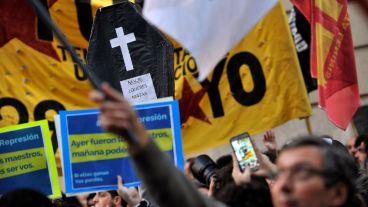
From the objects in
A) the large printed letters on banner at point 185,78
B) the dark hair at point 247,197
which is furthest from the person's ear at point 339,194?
the large printed letters on banner at point 185,78

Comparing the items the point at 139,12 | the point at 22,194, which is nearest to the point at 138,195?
the point at 139,12

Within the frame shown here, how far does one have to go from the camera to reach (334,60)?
708 cm

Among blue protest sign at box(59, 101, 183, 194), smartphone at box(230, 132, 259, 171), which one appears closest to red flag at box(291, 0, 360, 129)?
smartphone at box(230, 132, 259, 171)

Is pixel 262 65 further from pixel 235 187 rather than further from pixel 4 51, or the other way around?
pixel 235 187

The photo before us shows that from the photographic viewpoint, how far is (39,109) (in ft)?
26.8

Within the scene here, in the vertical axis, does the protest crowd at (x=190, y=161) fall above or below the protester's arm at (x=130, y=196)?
above

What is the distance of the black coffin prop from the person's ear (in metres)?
2.63

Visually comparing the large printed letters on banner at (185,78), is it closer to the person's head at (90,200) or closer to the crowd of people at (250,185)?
the person's head at (90,200)

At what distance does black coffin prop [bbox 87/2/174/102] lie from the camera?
5.79 m

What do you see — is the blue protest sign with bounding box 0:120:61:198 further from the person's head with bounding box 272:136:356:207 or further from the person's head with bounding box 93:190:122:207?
the person's head with bounding box 272:136:356:207

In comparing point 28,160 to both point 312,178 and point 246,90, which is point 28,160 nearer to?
point 246,90

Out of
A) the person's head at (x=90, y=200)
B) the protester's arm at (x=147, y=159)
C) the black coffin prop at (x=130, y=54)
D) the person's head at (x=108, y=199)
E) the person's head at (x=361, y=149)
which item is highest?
the black coffin prop at (x=130, y=54)

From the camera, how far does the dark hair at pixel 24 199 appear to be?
4.18 m

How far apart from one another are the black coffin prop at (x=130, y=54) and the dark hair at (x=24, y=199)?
1.57 m
